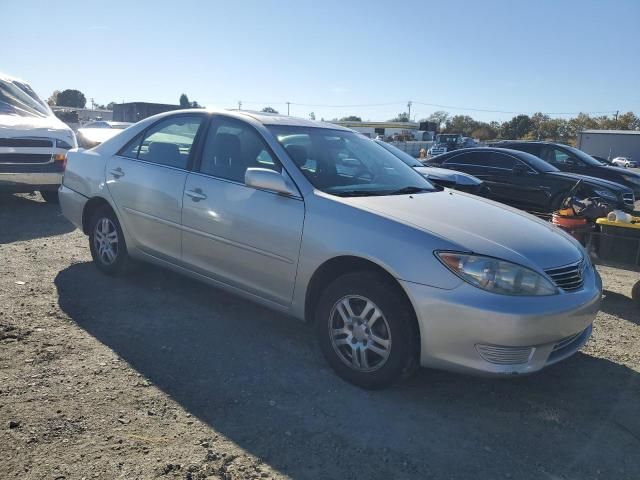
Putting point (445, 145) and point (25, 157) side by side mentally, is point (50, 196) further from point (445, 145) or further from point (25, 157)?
point (445, 145)

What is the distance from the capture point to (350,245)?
3.16 meters

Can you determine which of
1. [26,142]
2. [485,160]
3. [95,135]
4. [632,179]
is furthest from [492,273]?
[632,179]

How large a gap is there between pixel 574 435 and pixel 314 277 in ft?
5.65

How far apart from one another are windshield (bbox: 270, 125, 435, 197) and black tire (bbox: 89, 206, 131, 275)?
190 cm

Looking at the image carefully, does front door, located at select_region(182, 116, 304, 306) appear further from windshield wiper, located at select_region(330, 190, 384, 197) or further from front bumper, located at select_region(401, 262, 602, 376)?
front bumper, located at select_region(401, 262, 602, 376)

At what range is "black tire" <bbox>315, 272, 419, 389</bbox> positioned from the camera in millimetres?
3012

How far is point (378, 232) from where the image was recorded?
10.2 ft

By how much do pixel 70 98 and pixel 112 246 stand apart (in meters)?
107

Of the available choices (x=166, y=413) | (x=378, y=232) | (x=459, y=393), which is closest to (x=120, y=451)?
(x=166, y=413)

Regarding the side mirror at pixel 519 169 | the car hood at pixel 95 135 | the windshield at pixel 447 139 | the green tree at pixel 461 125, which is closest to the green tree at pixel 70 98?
the green tree at pixel 461 125

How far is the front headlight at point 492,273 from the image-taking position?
2867 mm

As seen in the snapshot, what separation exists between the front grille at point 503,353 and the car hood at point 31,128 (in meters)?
7.37

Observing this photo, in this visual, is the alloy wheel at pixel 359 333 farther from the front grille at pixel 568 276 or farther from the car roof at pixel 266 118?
the car roof at pixel 266 118

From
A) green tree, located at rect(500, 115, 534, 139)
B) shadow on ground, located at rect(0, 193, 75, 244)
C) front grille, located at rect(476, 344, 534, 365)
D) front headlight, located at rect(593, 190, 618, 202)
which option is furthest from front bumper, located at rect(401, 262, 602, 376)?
green tree, located at rect(500, 115, 534, 139)
